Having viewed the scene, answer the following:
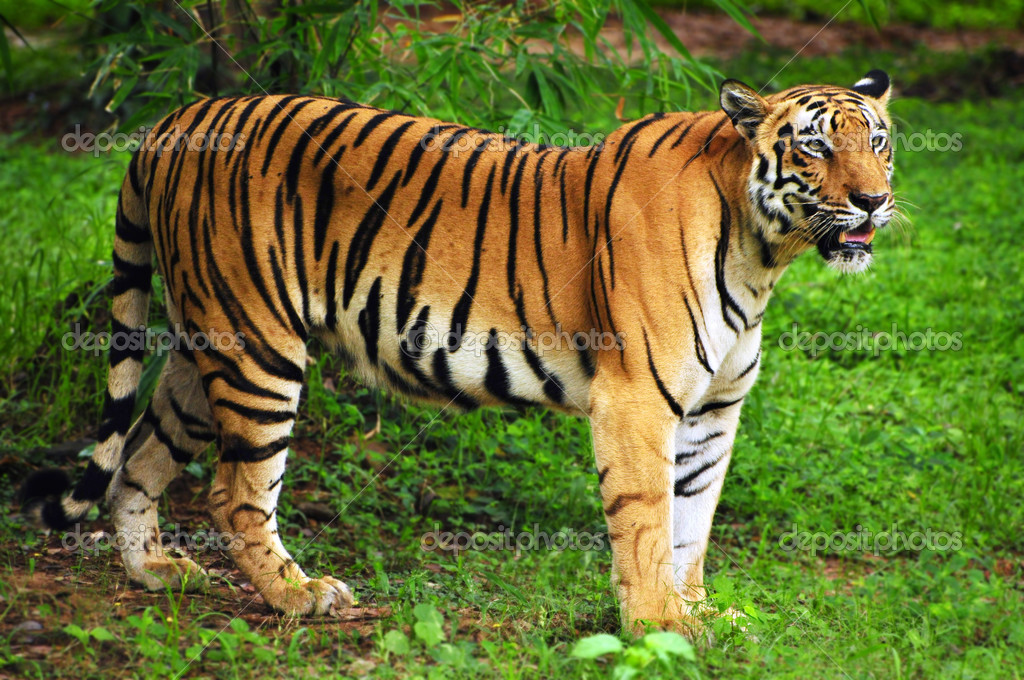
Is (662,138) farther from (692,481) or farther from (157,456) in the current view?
(157,456)

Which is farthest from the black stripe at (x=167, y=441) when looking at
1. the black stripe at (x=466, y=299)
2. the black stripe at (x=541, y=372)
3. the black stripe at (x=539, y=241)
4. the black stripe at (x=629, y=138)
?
the black stripe at (x=629, y=138)

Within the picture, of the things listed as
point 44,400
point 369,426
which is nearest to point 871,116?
point 369,426

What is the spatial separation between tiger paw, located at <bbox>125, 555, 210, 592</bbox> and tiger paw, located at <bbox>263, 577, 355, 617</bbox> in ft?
0.89

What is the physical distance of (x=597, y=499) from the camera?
458 cm

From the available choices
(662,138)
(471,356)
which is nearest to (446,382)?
(471,356)

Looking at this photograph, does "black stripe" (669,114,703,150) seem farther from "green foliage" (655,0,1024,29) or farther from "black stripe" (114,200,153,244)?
"green foliage" (655,0,1024,29)

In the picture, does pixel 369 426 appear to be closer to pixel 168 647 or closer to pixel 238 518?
pixel 238 518

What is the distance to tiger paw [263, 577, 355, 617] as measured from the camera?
3.41 metres

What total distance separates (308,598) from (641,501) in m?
1.14

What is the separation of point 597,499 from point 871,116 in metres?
2.06

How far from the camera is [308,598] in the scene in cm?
342

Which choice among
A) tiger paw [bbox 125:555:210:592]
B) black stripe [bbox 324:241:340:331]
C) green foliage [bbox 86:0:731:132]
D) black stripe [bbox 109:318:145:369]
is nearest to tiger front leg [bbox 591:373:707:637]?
black stripe [bbox 324:241:340:331]

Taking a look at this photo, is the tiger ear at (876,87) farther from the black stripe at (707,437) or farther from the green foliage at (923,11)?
the green foliage at (923,11)

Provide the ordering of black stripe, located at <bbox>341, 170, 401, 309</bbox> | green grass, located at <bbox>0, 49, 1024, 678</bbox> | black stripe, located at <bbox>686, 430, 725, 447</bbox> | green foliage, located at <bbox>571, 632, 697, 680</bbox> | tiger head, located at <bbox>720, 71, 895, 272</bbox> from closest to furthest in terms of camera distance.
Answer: green foliage, located at <bbox>571, 632, 697, 680</bbox> < green grass, located at <bbox>0, 49, 1024, 678</bbox> < tiger head, located at <bbox>720, 71, 895, 272</bbox> < black stripe, located at <bbox>341, 170, 401, 309</bbox> < black stripe, located at <bbox>686, 430, 725, 447</bbox>
